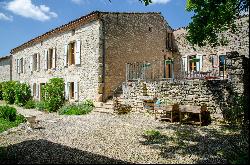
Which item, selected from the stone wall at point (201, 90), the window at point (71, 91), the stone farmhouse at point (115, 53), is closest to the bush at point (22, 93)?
the stone farmhouse at point (115, 53)

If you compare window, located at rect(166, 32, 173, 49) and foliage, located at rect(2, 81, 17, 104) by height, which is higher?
window, located at rect(166, 32, 173, 49)

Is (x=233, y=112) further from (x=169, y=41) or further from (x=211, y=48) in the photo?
(x=169, y=41)

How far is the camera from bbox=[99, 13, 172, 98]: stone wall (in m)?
16.2

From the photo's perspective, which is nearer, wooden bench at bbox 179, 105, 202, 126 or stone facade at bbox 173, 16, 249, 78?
wooden bench at bbox 179, 105, 202, 126

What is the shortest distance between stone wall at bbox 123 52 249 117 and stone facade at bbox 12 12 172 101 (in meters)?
2.40

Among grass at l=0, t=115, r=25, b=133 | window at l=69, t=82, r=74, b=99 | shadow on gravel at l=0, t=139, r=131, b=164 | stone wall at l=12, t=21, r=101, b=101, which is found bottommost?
shadow on gravel at l=0, t=139, r=131, b=164

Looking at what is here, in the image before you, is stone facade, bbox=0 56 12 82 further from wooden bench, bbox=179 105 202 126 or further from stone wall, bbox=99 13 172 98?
wooden bench, bbox=179 105 202 126

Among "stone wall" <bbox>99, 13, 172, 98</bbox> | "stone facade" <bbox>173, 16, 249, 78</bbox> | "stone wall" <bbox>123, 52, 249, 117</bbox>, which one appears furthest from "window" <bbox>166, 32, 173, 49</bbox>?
"stone wall" <bbox>123, 52, 249, 117</bbox>

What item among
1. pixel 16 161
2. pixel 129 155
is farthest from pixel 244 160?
pixel 16 161

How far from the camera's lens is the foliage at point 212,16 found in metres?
8.02

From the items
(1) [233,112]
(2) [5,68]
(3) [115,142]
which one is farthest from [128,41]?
(2) [5,68]

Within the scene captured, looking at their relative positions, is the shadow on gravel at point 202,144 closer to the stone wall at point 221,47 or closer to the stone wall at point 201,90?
the stone wall at point 201,90

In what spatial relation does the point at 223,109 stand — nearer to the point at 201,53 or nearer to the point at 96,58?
the point at 96,58

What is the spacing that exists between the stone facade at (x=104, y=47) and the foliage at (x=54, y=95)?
520 mm
